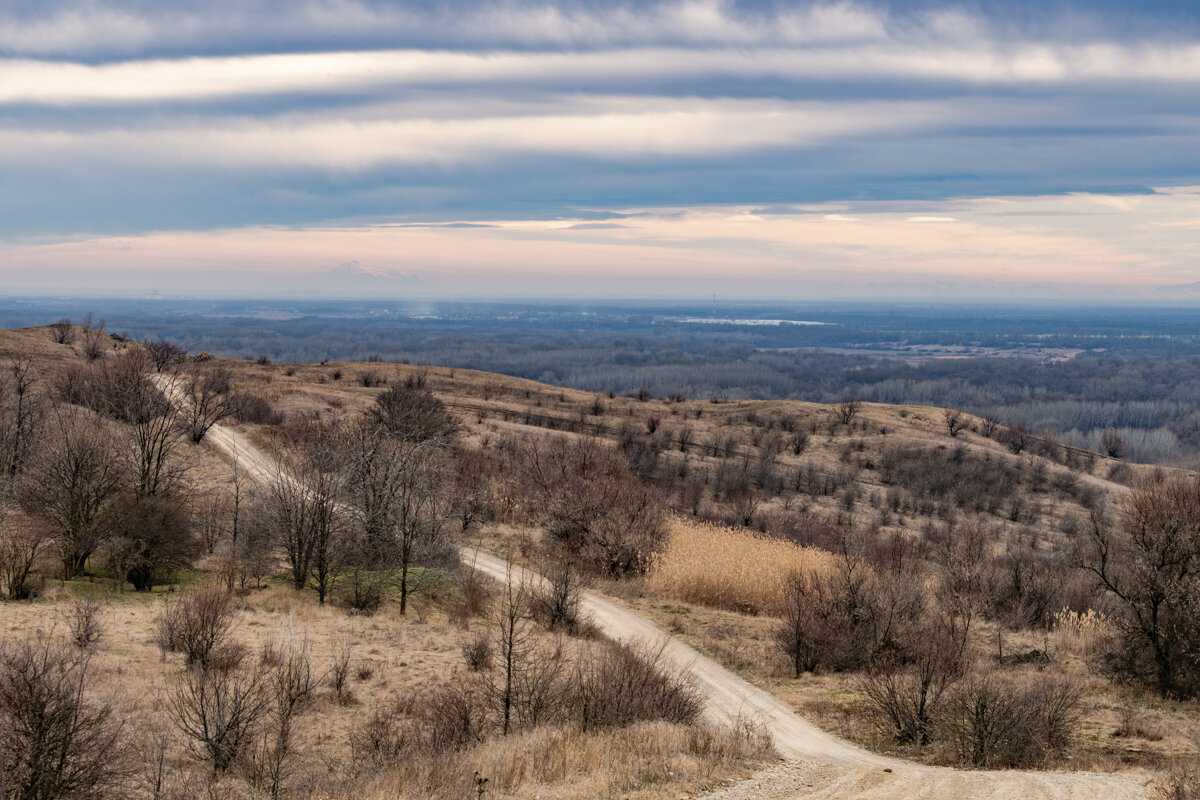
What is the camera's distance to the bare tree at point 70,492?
18156mm

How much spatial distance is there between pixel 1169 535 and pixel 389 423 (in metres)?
29.7

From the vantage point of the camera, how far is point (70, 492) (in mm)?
18406

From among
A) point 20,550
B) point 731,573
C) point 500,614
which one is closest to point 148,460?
point 20,550

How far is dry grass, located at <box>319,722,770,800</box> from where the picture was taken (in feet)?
30.2

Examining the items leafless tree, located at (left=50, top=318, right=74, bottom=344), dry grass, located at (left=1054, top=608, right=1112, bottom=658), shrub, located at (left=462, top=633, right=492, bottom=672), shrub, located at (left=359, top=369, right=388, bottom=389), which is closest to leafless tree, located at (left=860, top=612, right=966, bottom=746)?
dry grass, located at (left=1054, top=608, right=1112, bottom=658)

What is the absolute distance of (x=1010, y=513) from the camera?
151 ft

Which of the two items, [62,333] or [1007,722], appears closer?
[1007,722]

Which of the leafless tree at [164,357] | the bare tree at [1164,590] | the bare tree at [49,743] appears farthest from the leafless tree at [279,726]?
the leafless tree at [164,357]

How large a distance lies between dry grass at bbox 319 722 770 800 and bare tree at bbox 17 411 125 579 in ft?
42.7

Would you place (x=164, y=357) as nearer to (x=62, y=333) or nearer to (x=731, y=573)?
(x=62, y=333)

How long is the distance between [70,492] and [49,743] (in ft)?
40.6

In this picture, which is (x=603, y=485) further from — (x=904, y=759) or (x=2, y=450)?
(x=2, y=450)

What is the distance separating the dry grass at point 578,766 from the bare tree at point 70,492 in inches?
512

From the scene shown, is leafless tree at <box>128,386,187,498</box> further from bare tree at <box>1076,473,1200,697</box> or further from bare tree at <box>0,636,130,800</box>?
bare tree at <box>1076,473,1200,697</box>
